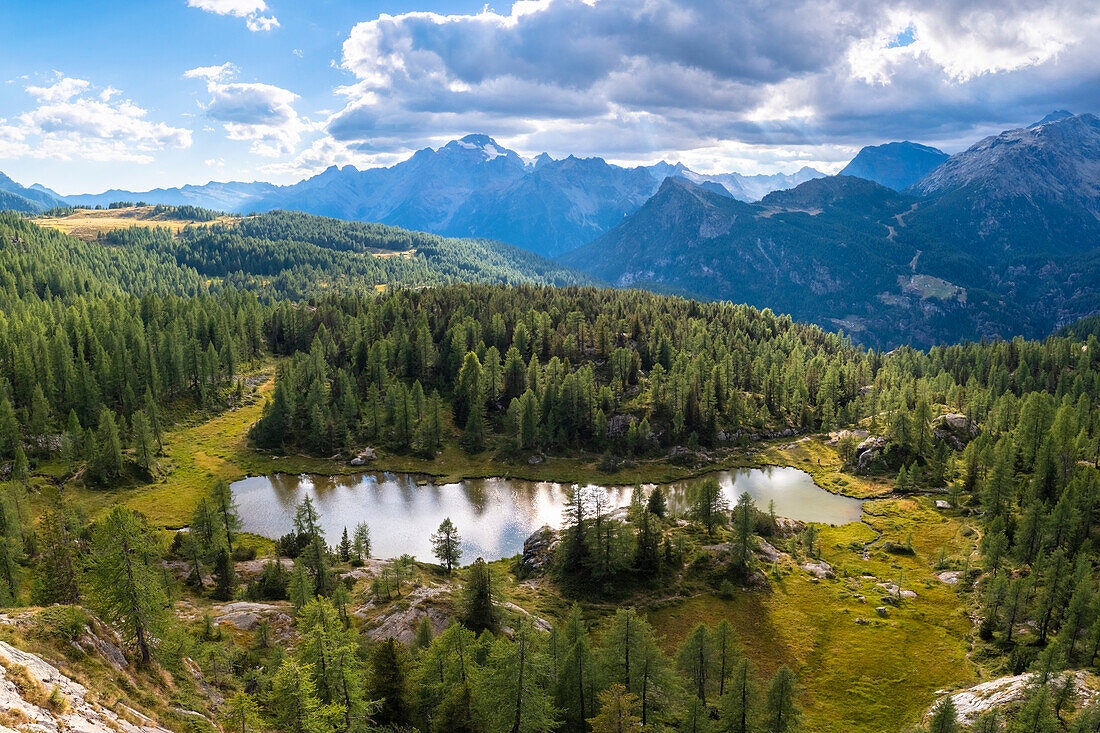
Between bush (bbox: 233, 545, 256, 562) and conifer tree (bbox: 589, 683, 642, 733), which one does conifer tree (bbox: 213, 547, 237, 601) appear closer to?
bush (bbox: 233, 545, 256, 562)

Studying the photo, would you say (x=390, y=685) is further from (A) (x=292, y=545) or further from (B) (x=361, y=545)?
(A) (x=292, y=545)

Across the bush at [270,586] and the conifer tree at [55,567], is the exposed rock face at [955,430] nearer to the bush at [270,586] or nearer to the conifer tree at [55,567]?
the bush at [270,586]

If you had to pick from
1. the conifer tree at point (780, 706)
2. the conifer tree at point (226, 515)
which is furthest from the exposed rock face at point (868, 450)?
the conifer tree at point (226, 515)

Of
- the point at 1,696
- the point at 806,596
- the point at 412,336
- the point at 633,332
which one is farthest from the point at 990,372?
the point at 1,696

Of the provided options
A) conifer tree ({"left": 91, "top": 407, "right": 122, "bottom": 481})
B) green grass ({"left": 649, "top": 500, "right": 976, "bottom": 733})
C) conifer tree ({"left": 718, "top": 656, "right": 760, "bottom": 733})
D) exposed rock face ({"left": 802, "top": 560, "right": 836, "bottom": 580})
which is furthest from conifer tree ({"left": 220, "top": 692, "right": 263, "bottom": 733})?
conifer tree ({"left": 91, "top": 407, "right": 122, "bottom": 481})

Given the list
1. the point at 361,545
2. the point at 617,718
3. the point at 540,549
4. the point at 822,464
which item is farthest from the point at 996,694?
the point at 822,464
